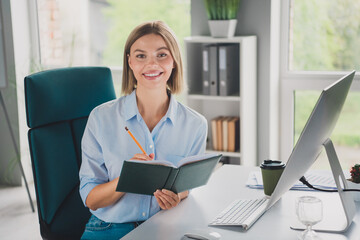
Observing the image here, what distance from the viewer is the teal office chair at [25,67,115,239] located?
5.95 ft

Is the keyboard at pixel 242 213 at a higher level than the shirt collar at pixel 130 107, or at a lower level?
lower

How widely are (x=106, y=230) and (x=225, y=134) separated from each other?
1.67m

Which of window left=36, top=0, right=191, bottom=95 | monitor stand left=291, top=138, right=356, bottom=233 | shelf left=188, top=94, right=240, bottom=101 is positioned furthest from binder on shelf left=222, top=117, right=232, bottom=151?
monitor stand left=291, top=138, right=356, bottom=233

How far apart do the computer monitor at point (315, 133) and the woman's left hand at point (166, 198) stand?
0.30m

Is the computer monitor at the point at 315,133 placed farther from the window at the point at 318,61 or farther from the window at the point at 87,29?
the window at the point at 87,29

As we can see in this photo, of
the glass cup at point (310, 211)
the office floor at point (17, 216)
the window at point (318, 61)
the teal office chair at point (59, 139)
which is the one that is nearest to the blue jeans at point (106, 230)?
the teal office chair at point (59, 139)

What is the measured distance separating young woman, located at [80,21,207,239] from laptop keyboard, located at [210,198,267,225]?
0.19m

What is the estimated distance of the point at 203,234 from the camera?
1.44 m

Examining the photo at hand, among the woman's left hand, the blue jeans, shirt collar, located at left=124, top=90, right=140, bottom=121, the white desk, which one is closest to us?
the white desk

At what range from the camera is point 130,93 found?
6.42ft

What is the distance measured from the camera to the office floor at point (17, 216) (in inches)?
126

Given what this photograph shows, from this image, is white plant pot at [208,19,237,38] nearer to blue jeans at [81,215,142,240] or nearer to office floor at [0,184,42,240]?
office floor at [0,184,42,240]

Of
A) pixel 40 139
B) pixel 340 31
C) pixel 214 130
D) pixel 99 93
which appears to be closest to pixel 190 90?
pixel 214 130

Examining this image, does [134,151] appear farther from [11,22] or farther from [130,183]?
[11,22]
